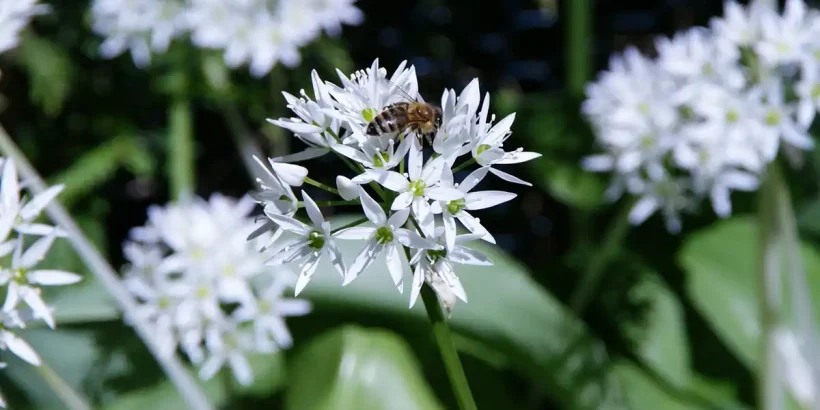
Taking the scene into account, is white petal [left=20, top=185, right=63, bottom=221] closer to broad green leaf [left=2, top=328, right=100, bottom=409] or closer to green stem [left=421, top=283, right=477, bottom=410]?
green stem [left=421, top=283, right=477, bottom=410]

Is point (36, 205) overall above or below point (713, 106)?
above

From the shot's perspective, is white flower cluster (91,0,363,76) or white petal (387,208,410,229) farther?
white flower cluster (91,0,363,76)

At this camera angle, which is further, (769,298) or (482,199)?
(769,298)

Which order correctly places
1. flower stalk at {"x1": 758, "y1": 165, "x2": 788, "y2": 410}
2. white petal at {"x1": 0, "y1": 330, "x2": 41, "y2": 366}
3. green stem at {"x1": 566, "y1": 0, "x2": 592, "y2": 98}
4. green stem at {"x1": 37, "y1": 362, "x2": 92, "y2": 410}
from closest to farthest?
white petal at {"x1": 0, "y1": 330, "x2": 41, "y2": 366}, green stem at {"x1": 37, "y1": 362, "x2": 92, "y2": 410}, flower stalk at {"x1": 758, "y1": 165, "x2": 788, "y2": 410}, green stem at {"x1": 566, "y1": 0, "x2": 592, "y2": 98}

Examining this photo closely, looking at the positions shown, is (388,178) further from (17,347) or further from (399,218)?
(17,347)

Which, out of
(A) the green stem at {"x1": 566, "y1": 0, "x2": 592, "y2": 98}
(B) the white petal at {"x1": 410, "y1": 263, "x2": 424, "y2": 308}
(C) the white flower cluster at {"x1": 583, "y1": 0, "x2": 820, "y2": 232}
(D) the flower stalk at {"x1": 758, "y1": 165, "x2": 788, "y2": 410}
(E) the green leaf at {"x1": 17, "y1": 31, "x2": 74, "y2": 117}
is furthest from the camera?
(A) the green stem at {"x1": 566, "y1": 0, "x2": 592, "y2": 98}

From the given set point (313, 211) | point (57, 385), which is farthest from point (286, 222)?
point (57, 385)

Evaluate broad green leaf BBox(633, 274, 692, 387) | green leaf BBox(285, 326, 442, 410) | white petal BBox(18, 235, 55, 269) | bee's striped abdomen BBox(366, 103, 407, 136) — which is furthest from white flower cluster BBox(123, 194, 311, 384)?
broad green leaf BBox(633, 274, 692, 387)

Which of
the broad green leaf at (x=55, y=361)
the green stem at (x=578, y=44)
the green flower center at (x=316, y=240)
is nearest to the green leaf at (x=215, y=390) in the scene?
the broad green leaf at (x=55, y=361)
